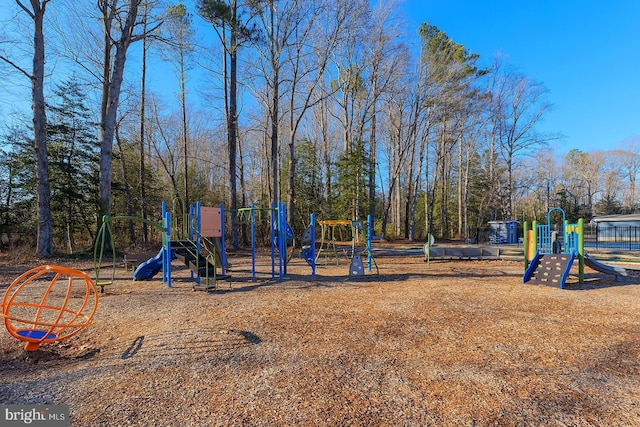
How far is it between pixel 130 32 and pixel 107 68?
2989 millimetres

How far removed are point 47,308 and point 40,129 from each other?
31.2ft

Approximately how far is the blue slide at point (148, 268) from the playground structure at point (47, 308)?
1.08 m

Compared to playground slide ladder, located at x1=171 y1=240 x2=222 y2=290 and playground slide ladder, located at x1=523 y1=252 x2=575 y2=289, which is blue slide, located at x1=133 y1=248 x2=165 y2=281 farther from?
playground slide ladder, located at x1=523 y1=252 x2=575 y2=289

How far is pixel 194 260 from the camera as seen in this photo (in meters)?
7.53

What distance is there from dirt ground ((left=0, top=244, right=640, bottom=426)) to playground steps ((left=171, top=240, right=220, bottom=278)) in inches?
39.6

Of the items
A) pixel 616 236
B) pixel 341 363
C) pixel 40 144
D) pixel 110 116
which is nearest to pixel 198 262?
pixel 341 363

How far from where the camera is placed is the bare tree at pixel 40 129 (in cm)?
1099

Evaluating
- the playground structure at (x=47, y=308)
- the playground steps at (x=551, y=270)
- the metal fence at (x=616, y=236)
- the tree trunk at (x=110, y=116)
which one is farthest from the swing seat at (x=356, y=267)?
the metal fence at (x=616, y=236)

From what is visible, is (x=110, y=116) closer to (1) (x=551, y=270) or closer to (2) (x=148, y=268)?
(2) (x=148, y=268)

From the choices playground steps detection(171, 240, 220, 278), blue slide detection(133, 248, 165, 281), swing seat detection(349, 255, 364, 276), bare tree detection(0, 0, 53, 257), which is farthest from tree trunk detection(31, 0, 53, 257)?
swing seat detection(349, 255, 364, 276)

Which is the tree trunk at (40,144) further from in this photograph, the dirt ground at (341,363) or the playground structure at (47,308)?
the dirt ground at (341,363)

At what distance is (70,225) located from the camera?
1658 centimetres

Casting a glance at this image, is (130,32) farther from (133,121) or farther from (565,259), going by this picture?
(565,259)

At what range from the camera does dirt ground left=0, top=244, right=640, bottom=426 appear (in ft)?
7.78
